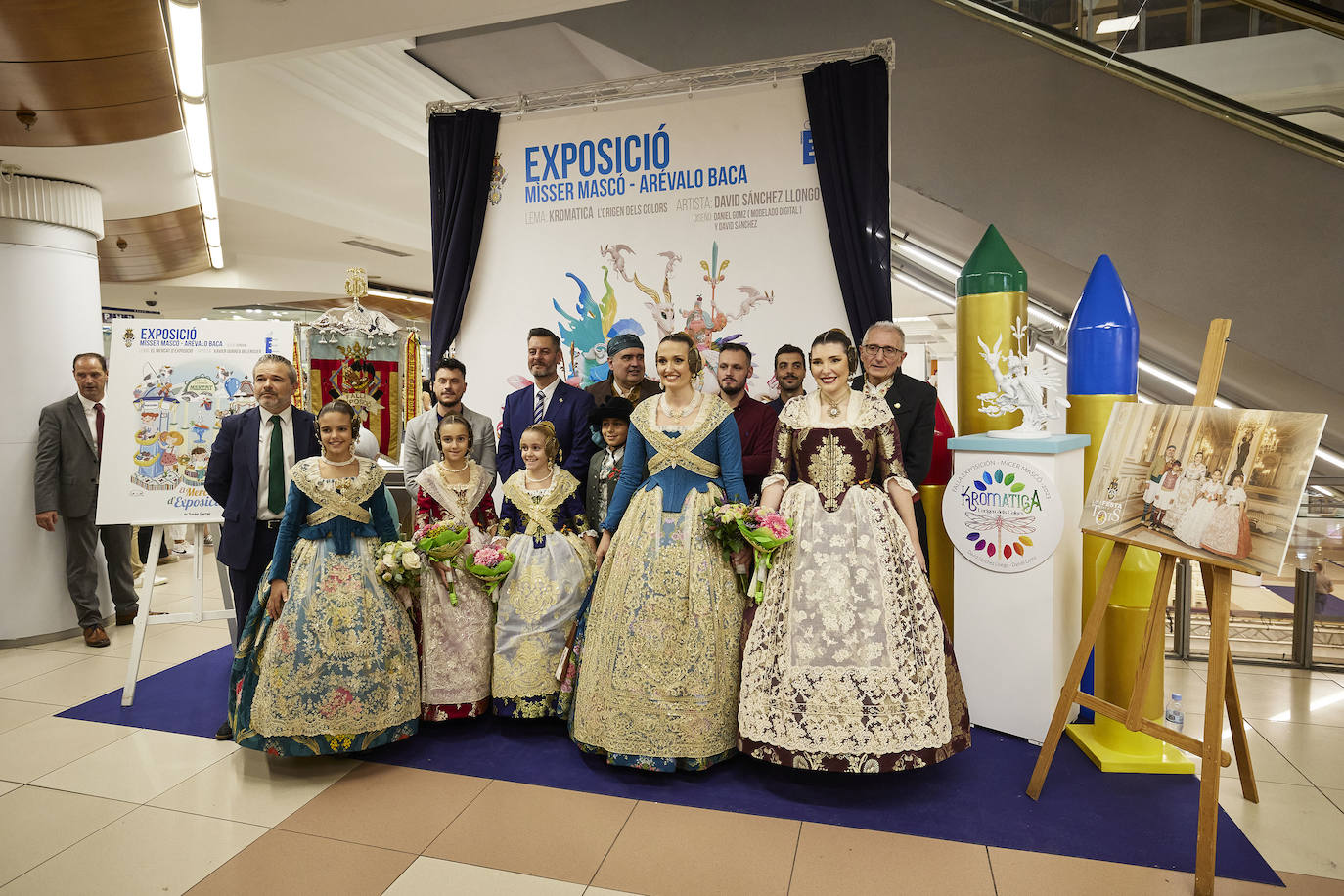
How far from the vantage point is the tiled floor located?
2.45 metres

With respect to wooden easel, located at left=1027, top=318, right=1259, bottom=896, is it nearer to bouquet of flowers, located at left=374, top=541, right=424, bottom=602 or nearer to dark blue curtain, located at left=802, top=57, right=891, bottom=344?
dark blue curtain, located at left=802, top=57, right=891, bottom=344

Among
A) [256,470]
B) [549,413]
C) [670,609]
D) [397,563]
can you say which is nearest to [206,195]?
[256,470]

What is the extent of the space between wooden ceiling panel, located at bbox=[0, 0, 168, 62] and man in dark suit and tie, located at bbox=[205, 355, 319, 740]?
140cm

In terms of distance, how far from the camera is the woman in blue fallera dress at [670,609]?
303cm

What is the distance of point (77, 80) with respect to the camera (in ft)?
11.6

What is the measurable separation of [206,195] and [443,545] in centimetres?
480

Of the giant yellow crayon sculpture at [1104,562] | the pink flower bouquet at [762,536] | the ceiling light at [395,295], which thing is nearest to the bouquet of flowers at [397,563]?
the pink flower bouquet at [762,536]

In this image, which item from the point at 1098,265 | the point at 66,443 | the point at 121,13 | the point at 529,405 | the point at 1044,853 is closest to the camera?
the point at 1044,853

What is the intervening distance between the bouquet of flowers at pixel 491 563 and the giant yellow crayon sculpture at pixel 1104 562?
2567 mm

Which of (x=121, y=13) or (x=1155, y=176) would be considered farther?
(x=1155, y=176)

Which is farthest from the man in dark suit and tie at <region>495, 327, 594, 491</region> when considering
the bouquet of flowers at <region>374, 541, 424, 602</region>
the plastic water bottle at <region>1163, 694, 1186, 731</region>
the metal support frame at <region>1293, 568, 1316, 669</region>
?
the metal support frame at <region>1293, 568, 1316, 669</region>

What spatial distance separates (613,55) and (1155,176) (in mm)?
3772

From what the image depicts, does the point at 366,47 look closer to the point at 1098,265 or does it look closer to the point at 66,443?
the point at 66,443

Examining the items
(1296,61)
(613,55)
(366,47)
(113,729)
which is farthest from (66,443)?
(1296,61)
